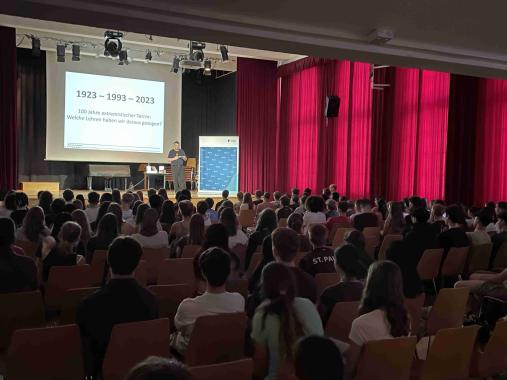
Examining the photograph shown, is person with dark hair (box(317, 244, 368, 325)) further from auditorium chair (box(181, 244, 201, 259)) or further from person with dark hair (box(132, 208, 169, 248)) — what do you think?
person with dark hair (box(132, 208, 169, 248))

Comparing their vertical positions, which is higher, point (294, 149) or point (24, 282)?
point (294, 149)

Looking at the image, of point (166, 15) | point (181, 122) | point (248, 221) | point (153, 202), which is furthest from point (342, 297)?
point (181, 122)

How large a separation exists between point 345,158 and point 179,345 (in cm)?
1144

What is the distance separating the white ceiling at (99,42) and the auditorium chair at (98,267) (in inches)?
402

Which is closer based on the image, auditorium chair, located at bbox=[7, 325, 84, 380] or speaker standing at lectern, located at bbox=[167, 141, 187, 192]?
auditorium chair, located at bbox=[7, 325, 84, 380]

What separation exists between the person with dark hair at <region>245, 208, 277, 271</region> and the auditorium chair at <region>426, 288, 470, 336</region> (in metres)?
2.16

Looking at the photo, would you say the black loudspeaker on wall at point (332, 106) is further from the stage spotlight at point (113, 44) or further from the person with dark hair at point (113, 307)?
the person with dark hair at point (113, 307)

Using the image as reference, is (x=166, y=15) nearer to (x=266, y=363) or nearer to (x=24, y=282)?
(x=24, y=282)

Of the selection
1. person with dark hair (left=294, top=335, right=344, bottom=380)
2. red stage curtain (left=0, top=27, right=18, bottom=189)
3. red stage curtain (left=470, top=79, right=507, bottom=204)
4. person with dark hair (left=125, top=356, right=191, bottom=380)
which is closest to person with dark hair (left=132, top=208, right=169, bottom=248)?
person with dark hair (left=294, top=335, right=344, bottom=380)

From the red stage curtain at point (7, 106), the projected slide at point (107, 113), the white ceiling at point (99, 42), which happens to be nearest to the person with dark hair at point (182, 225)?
the white ceiling at point (99, 42)

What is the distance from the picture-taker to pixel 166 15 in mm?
5418

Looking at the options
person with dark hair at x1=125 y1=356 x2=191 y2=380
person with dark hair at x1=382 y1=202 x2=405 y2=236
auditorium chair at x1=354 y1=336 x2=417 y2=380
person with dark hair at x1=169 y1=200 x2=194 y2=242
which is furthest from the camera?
person with dark hair at x1=382 y1=202 x2=405 y2=236

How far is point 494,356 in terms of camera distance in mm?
3068

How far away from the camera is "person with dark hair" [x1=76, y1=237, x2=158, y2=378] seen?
2787 millimetres
